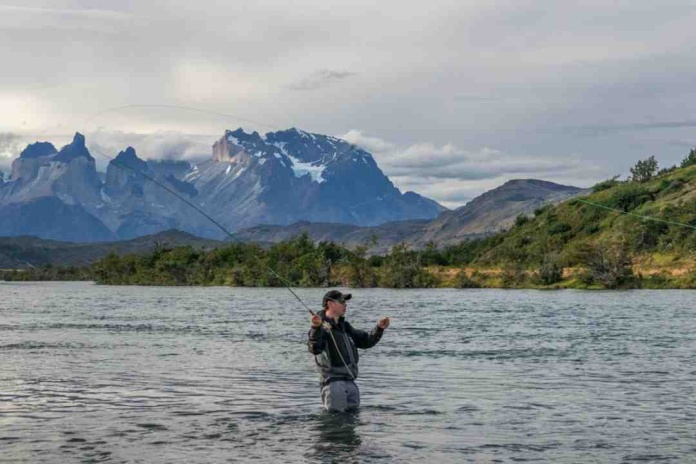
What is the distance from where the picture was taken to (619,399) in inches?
963

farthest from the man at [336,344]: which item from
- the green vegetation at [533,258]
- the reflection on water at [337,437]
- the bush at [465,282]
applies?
the bush at [465,282]

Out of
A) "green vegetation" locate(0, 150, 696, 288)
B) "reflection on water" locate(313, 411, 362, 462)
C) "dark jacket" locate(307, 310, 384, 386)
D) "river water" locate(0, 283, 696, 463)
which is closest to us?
"reflection on water" locate(313, 411, 362, 462)

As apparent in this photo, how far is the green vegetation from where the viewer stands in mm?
120562

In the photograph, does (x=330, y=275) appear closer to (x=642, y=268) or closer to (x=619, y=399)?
(x=642, y=268)

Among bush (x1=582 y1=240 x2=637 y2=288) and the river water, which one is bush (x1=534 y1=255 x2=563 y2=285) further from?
the river water

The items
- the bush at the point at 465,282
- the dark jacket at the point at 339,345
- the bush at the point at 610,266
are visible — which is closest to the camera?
the dark jacket at the point at 339,345

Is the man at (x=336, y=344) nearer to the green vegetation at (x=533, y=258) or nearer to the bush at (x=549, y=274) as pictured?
the green vegetation at (x=533, y=258)

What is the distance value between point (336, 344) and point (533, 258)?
132458 mm

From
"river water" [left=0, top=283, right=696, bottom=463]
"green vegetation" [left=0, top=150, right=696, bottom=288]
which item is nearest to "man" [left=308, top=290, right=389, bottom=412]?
"river water" [left=0, top=283, right=696, bottom=463]

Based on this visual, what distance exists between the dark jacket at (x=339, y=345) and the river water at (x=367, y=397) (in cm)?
124

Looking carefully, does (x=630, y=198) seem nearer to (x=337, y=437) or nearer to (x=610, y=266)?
(x=610, y=266)

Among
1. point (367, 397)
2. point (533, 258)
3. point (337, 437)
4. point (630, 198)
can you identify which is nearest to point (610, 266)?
point (533, 258)

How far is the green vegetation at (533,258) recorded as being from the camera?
4747 inches

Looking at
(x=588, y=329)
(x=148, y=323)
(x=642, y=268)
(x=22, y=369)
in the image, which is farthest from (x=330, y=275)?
(x=22, y=369)
